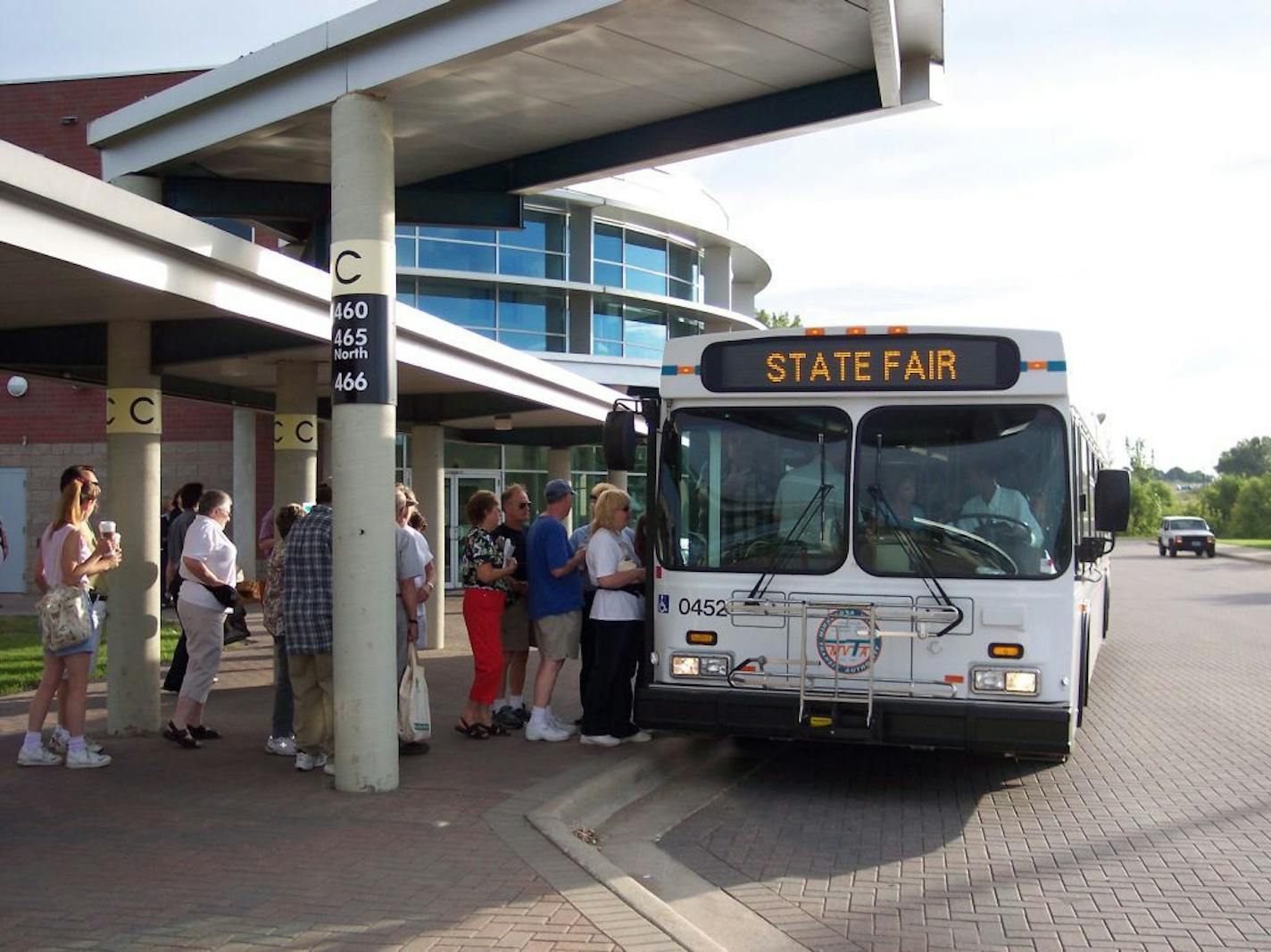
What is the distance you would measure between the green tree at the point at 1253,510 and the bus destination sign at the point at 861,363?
89235 mm

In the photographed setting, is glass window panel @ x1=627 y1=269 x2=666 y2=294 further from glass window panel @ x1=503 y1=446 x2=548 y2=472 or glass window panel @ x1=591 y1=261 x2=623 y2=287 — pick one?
glass window panel @ x1=503 y1=446 x2=548 y2=472

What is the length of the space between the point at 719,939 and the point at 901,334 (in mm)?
4217

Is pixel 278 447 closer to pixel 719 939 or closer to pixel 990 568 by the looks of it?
pixel 990 568

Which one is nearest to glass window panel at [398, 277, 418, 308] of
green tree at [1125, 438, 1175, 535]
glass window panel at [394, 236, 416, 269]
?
glass window panel at [394, 236, 416, 269]

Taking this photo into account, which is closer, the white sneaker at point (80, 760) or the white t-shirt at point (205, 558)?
the white sneaker at point (80, 760)

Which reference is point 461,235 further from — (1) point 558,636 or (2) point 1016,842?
(2) point 1016,842

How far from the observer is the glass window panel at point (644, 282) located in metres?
39.2

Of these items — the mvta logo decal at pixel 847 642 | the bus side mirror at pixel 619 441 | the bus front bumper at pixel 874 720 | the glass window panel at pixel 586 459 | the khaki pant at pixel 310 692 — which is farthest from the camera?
the glass window panel at pixel 586 459

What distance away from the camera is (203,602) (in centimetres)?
925

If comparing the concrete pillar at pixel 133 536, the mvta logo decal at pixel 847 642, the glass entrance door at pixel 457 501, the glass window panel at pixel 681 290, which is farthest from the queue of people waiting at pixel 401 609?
the glass window panel at pixel 681 290

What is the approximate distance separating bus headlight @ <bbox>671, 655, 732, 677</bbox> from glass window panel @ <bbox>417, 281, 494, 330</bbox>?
2727 centimetres

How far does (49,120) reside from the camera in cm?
2739

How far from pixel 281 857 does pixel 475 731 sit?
3.41m

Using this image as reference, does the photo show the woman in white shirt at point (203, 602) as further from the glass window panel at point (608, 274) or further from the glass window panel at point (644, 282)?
the glass window panel at point (644, 282)
